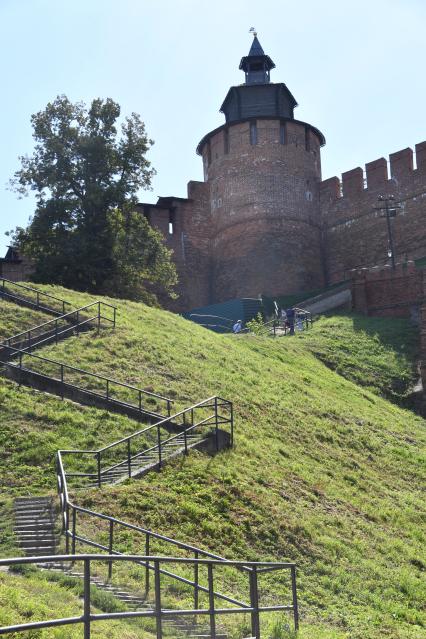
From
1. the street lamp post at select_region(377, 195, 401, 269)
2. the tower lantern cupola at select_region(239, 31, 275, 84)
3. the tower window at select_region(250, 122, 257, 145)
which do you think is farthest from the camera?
the tower lantern cupola at select_region(239, 31, 275, 84)

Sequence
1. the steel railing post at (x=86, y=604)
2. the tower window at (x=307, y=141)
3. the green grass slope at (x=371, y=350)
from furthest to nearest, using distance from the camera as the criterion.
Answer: the tower window at (x=307, y=141)
the green grass slope at (x=371, y=350)
the steel railing post at (x=86, y=604)

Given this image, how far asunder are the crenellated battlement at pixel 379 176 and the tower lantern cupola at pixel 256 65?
7175mm

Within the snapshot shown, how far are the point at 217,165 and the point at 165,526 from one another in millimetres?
35332

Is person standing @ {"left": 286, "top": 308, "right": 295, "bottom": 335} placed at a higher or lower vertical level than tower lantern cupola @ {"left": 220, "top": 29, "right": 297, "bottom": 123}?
lower

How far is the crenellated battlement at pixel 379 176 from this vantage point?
43.4 m

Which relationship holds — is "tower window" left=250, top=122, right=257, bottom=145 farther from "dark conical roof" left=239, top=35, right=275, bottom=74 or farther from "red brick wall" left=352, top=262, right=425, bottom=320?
"red brick wall" left=352, top=262, right=425, bottom=320

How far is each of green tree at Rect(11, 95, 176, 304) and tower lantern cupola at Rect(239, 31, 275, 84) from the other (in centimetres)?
1414

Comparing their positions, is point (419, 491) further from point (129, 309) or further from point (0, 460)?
point (129, 309)

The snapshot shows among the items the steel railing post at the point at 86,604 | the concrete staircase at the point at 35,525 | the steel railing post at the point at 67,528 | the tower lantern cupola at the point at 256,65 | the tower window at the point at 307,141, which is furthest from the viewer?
the tower lantern cupola at the point at 256,65

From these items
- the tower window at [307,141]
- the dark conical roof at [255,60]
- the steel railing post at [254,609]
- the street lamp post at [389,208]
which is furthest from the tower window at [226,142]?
the steel railing post at [254,609]

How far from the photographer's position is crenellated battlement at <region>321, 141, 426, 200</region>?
142ft

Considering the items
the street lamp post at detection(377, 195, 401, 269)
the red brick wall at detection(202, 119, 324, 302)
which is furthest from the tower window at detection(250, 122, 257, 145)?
the street lamp post at detection(377, 195, 401, 269)

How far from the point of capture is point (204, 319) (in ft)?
130

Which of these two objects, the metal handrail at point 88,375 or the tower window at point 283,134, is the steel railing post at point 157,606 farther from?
the tower window at point 283,134
